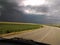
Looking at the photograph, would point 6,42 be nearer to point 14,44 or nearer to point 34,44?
point 14,44

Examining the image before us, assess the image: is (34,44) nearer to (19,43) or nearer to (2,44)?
(19,43)

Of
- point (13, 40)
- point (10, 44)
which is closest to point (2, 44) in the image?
point (10, 44)

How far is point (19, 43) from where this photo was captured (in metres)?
3.97

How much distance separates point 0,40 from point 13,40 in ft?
0.96

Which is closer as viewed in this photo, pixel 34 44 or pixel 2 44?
pixel 2 44

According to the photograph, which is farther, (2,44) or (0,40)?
(0,40)

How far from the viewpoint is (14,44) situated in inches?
153

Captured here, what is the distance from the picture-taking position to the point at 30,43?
407 cm

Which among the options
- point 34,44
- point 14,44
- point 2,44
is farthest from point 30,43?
point 2,44

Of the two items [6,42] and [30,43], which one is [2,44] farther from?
[30,43]

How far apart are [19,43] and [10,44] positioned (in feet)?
0.71

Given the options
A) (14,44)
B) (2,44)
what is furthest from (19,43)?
(2,44)

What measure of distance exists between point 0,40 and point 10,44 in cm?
34
